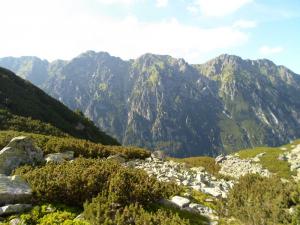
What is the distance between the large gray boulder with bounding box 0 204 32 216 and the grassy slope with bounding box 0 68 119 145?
1515 inches

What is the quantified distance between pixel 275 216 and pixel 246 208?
96 centimetres

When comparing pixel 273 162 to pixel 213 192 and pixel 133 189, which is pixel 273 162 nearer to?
A: pixel 213 192

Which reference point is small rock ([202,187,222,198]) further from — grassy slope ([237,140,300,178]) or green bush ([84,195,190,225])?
grassy slope ([237,140,300,178])

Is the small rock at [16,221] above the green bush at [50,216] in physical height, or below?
below

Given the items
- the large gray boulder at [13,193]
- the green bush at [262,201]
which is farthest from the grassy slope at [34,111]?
the green bush at [262,201]

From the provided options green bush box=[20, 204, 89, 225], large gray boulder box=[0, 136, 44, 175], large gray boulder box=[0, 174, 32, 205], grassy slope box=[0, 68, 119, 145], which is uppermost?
grassy slope box=[0, 68, 119, 145]

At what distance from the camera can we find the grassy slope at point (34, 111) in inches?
2226

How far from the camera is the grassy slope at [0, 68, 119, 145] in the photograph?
56.5 m

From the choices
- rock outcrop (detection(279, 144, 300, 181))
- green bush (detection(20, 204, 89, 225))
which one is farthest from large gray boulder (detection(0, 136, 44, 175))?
rock outcrop (detection(279, 144, 300, 181))

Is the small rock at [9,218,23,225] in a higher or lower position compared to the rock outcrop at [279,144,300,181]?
lower

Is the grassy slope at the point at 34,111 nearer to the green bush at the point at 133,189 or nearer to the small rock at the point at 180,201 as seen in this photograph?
the green bush at the point at 133,189

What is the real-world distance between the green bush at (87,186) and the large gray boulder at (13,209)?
491 mm

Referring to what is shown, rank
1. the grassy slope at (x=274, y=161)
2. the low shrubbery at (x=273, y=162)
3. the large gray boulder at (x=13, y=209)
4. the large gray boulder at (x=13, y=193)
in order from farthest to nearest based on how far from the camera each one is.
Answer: the grassy slope at (x=274, y=161) < the low shrubbery at (x=273, y=162) < the large gray boulder at (x=13, y=193) < the large gray boulder at (x=13, y=209)

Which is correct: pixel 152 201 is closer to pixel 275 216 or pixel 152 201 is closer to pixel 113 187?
pixel 113 187
